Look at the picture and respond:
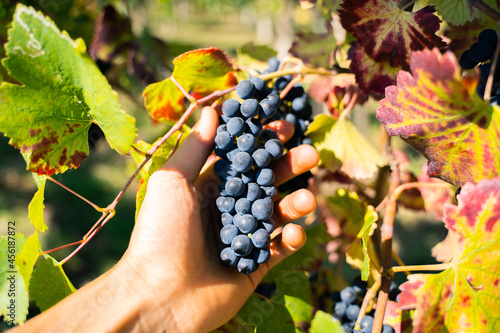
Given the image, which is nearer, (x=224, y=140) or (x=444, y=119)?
(x=444, y=119)

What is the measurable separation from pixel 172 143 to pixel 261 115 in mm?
236

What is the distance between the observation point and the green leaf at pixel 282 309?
0.97 m

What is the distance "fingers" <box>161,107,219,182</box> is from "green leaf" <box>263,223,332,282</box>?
39 cm

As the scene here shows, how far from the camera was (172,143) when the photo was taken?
93 centimetres

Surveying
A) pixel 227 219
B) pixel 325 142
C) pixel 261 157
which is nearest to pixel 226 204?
pixel 227 219

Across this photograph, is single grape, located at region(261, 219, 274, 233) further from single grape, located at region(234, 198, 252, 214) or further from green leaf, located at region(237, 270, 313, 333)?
green leaf, located at region(237, 270, 313, 333)

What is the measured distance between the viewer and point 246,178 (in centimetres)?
87

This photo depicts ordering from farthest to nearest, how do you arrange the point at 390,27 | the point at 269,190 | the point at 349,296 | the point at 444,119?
the point at 349,296 → the point at 269,190 → the point at 390,27 → the point at 444,119

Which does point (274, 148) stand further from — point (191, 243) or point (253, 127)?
point (191, 243)

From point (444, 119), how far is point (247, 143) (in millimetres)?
393

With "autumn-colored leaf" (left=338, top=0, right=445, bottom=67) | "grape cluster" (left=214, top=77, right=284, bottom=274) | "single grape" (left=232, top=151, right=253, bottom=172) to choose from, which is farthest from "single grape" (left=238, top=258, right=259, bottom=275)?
"autumn-colored leaf" (left=338, top=0, right=445, bottom=67)

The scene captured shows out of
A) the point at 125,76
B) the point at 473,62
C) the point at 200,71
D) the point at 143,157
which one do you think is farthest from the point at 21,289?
the point at 125,76

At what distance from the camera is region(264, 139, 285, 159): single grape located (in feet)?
2.85

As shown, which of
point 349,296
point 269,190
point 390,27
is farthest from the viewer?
point 349,296
